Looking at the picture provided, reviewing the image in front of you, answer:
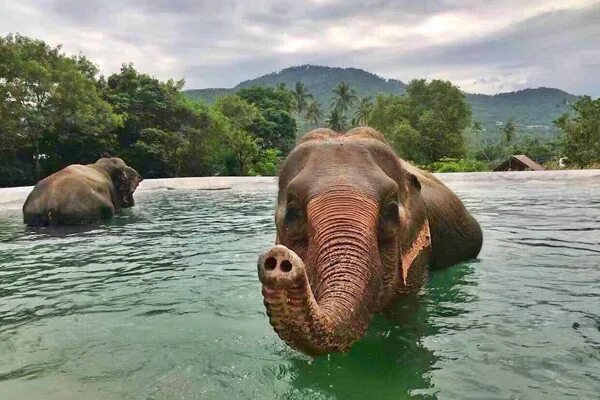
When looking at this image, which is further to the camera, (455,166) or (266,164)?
(455,166)

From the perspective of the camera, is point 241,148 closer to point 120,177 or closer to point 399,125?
point 399,125

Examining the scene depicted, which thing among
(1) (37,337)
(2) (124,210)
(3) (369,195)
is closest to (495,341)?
(3) (369,195)

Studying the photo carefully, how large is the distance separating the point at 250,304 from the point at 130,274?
A: 8.75 ft

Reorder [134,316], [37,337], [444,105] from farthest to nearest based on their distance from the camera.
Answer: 1. [444,105]
2. [134,316]
3. [37,337]

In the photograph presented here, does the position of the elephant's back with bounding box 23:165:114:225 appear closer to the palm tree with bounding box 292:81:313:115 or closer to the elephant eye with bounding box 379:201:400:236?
the elephant eye with bounding box 379:201:400:236

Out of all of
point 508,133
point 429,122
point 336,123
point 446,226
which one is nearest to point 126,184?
point 336,123

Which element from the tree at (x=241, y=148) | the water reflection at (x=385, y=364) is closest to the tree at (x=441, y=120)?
the tree at (x=241, y=148)

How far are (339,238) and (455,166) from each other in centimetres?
5679

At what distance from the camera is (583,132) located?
5491cm

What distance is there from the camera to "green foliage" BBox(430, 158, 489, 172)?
191ft

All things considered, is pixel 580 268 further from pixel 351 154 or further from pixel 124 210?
pixel 124 210

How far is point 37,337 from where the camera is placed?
5.48 meters

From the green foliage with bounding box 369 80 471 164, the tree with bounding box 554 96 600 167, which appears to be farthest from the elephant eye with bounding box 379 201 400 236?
the green foliage with bounding box 369 80 471 164

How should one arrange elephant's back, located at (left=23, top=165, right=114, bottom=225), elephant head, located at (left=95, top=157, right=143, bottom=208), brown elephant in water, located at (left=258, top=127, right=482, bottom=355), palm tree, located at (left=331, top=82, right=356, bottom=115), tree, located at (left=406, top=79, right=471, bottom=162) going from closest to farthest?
brown elephant in water, located at (left=258, top=127, right=482, bottom=355)
elephant's back, located at (left=23, top=165, right=114, bottom=225)
elephant head, located at (left=95, top=157, right=143, bottom=208)
tree, located at (left=406, top=79, right=471, bottom=162)
palm tree, located at (left=331, top=82, right=356, bottom=115)
